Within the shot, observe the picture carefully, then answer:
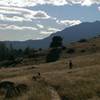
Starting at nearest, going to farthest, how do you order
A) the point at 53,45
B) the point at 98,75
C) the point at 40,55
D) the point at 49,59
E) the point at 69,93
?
the point at 69,93
the point at 98,75
the point at 49,59
the point at 40,55
the point at 53,45

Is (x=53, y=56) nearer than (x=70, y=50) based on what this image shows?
Yes

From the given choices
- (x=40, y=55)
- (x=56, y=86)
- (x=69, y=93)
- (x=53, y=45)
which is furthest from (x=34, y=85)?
(x=53, y=45)

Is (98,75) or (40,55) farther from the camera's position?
(40,55)

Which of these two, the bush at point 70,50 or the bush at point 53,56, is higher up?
the bush at point 70,50

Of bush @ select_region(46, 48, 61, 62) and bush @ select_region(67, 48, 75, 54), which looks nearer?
bush @ select_region(46, 48, 61, 62)

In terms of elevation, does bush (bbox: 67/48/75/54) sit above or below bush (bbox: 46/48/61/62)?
above

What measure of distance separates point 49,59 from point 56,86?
293 feet

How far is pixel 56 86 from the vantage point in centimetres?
3506

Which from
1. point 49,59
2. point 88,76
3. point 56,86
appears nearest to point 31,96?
point 56,86

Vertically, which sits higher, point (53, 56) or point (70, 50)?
point (70, 50)

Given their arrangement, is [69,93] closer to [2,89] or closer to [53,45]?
[2,89]

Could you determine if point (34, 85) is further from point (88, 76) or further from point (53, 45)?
point (53, 45)

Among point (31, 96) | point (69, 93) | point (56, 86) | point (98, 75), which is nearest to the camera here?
point (31, 96)

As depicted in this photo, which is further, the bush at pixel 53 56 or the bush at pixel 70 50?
the bush at pixel 70 50
